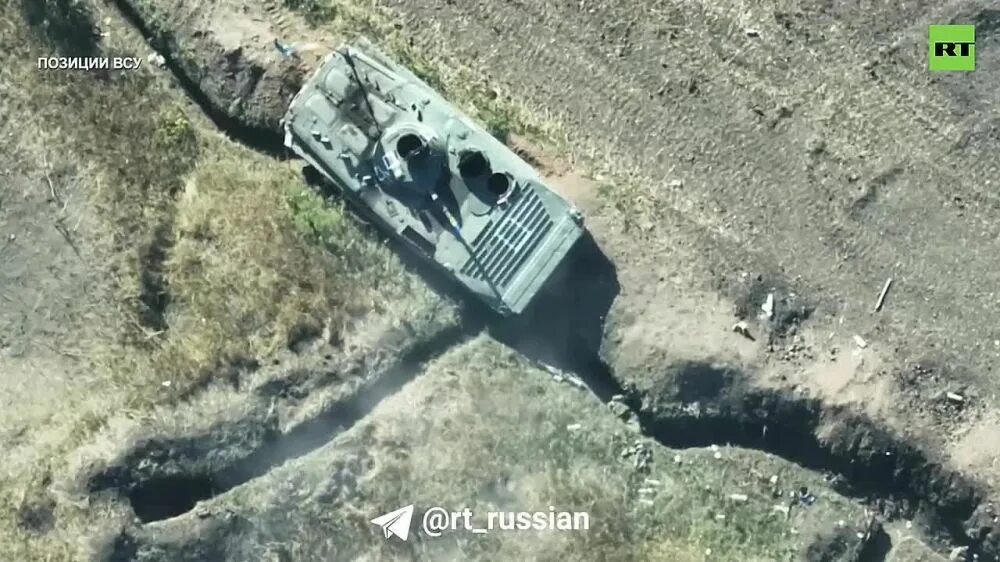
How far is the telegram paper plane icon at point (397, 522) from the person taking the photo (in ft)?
52.3

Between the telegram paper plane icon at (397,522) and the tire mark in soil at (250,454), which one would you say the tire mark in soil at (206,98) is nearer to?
the tire mark in soil at (250,454)

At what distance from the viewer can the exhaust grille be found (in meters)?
15.3

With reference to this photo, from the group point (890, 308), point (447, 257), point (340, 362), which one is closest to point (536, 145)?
point (447, 257)

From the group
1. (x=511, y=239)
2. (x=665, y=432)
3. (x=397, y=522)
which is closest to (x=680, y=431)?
(x=665, y=432)

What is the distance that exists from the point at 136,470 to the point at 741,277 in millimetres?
7981

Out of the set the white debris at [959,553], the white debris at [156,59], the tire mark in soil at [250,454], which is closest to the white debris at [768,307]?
the tire mark in soil at [250,454]

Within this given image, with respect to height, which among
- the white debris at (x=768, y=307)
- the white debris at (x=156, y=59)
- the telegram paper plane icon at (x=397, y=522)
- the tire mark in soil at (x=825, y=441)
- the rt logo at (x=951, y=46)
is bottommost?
the telegram paper plane icon at (x=397, y=522)

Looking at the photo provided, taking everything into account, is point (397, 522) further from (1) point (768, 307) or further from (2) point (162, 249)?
(1) point (768, 307)

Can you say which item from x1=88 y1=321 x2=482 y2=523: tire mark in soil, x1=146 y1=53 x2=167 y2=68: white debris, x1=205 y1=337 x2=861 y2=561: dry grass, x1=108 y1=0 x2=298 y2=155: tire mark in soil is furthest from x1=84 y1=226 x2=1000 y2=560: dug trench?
x1=146 y1=53 x2=167 y2=68: white debris

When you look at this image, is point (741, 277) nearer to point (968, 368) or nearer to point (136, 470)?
point (968, 368)

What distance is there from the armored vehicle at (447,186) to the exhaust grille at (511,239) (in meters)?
0.01

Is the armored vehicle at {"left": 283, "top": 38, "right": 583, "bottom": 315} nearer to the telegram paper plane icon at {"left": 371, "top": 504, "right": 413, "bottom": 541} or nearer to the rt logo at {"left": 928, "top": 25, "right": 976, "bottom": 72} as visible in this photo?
the telegram paper plane icon at {"left": 371, "top": 504, "right": 413, "bottom": 541}

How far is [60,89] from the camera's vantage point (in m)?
16.6

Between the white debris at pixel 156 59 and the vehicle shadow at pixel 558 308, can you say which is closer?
the vehicle shadow at pixel 558 308
